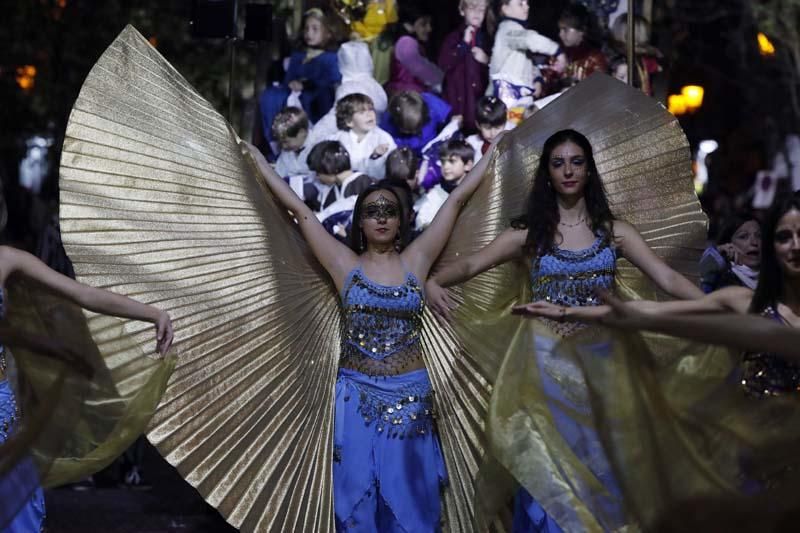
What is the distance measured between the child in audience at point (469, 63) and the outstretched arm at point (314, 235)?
3361 millimetres

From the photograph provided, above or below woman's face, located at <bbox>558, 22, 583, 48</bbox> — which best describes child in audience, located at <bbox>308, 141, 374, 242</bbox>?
below

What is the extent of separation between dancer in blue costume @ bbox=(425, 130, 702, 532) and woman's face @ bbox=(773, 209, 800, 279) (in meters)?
0.79

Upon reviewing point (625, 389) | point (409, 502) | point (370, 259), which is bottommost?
point (409, 502)

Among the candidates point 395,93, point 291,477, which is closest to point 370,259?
point 291,477

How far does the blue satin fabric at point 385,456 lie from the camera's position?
609 cm

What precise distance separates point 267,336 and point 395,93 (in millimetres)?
3717

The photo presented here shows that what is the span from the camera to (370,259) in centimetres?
629

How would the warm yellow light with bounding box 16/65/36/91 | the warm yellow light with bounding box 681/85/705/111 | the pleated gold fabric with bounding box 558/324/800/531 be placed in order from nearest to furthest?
1. the pleated gold fabric with bounding box 558/324/800/531
2. the warm yellow light with bounding box 681/85/705/111
3. the warm yellow light with bounding box 16/65/36/91

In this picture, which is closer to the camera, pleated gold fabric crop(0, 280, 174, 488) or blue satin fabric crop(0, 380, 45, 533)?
blue satin fabric crop(0, 380, 45, 533)

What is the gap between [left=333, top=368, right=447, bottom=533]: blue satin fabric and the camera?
6090 millimetres

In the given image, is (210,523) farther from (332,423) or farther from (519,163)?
(519,163)

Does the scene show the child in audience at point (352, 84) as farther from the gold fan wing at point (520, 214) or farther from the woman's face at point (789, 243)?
the woman's face at point (789, 243)

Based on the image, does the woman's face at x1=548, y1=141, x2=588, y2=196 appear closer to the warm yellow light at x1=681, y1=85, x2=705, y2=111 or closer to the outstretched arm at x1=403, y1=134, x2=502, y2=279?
the outstretched arm at x1=403, y1=134, x2=502, y2=279

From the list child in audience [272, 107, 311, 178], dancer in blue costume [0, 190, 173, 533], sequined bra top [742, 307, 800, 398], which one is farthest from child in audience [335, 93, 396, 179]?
sequined bra top [742, 307, 800, 398]
